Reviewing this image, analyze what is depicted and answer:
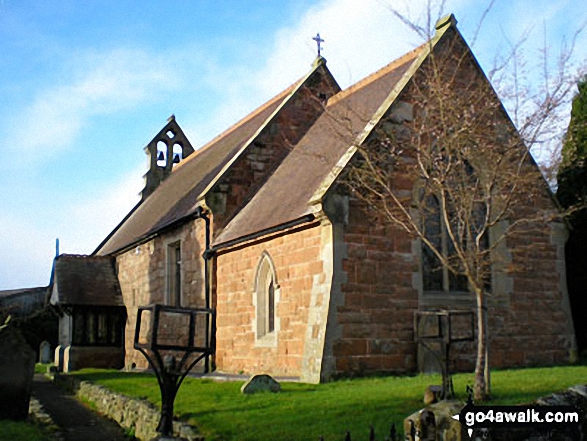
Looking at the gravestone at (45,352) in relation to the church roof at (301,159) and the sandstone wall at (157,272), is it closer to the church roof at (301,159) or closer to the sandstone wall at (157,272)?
the sandstone wall at (157,272)

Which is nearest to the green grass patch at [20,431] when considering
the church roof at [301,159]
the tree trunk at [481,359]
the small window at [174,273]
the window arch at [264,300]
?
the window arch at [264,300]

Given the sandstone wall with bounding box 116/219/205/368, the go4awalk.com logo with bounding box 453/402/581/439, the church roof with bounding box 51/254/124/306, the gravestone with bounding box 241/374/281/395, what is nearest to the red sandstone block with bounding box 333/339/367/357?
the gravestone with bounding box 241/374/281/395

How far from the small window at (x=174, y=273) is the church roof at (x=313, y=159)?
382cm

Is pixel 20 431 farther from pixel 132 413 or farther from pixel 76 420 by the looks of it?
pixel 76 420

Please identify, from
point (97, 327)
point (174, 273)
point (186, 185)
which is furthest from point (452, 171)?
point (97, 327)

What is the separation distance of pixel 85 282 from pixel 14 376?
626 inches

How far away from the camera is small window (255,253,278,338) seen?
16.4m

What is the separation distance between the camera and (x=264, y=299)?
16.5 metres

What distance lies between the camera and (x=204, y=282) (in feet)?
60.8

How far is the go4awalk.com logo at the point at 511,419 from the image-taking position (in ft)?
18.2

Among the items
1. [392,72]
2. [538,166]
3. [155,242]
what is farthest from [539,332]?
[155,242]

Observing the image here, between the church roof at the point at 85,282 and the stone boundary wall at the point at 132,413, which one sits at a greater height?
the church roof at the point at 85,282

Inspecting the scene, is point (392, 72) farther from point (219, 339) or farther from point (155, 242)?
point (155, 242)

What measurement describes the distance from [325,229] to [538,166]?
4.37 metres
